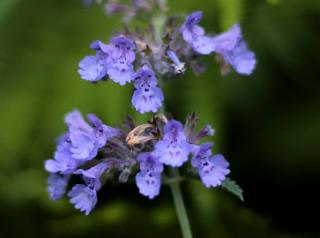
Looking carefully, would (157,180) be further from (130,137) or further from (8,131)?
(8,131)

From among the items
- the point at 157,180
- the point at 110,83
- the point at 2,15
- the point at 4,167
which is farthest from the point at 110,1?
the point at 4,167

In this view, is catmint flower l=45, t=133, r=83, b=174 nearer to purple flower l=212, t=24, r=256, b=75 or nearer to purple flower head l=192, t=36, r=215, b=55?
purple flower head l=192, t=36, r=215, b=55

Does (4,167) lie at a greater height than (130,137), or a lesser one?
greater

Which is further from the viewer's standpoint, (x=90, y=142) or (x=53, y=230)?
(x=53, y=230)

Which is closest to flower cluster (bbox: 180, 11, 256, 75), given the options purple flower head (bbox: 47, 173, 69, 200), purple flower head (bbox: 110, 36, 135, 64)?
purple flower head (bbox: 110, 36, 135, 64)

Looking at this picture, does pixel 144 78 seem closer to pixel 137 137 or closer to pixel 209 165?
pixel 137 137

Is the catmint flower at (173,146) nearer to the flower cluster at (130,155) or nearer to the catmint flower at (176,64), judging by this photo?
the flower cluster at (130,155)
